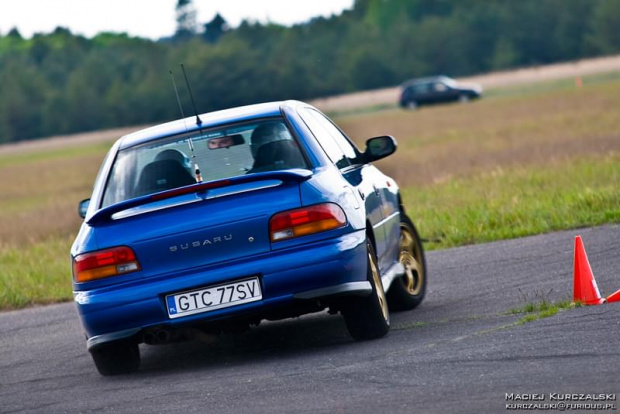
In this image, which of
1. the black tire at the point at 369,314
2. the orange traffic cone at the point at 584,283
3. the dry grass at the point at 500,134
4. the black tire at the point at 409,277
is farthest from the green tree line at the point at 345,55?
the black tire at the point at 369,314

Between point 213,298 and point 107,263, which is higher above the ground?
point 107,263

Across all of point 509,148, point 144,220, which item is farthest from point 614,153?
point 144,220

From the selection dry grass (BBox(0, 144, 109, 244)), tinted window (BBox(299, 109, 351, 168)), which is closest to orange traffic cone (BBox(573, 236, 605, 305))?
tinted window (BBox(299, 109, 351, 168))

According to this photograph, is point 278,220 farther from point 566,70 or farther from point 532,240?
point 566,70

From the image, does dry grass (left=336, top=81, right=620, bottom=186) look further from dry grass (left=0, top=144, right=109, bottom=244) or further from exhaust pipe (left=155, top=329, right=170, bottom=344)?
exhaust pipe (left=155, top=329, right=170, bottom=344)

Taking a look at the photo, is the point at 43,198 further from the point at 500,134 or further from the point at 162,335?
the point at 162,335

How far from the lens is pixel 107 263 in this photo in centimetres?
719

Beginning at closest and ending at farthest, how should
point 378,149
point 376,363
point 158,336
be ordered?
point 376,363, point 158,336, point 378,149

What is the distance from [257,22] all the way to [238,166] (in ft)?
408

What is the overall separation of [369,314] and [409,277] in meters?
1.80

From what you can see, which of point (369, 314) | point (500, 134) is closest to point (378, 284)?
point (369, 314)

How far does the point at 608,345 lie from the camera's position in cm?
649

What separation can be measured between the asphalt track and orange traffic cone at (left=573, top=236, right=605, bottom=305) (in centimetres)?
17

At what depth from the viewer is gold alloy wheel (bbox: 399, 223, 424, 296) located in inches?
365
